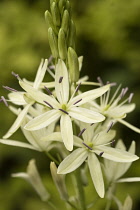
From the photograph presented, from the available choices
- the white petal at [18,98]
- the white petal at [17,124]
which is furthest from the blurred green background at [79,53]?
the white petal at [17,124]

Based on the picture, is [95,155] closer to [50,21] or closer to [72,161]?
[72,161]

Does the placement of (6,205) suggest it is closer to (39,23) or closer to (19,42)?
(19,42)

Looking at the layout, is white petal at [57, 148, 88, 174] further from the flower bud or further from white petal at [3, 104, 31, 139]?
white petal at [3, 104, 31, 139]

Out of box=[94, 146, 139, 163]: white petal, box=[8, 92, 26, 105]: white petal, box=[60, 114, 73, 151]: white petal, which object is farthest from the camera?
box=[8, 92, 26, 105]: white petal

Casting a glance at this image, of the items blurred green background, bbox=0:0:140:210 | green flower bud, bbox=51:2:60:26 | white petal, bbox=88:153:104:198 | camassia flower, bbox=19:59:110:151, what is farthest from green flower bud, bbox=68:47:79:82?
blurred green background, bbox=0:0:140:210

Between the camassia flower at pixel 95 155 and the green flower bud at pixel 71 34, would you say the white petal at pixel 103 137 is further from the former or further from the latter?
the green flower bud at pixel 71 34

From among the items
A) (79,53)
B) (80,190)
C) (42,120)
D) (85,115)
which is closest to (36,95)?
(42,120)

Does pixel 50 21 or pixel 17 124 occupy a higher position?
pixel 50 21
